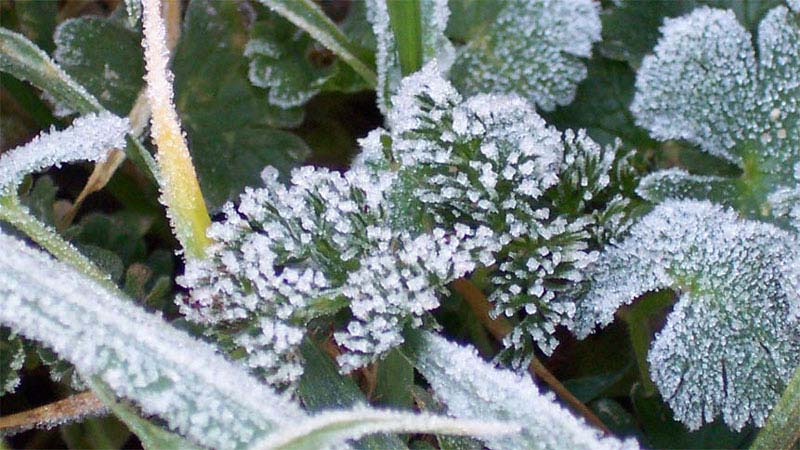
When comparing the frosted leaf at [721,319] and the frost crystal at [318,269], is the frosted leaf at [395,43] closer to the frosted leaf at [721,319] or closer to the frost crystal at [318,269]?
the frost crystal at [318,269]

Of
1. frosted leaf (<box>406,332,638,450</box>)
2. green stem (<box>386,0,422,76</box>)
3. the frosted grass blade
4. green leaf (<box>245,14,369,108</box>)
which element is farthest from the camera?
green leaf (<box>245,14,369,108</box>)

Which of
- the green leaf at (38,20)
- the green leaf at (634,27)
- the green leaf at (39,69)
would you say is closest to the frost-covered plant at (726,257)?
the green leaf at (634,27)

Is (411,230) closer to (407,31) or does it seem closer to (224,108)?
(407,31)

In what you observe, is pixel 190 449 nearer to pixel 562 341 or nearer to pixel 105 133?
pixel 105 133

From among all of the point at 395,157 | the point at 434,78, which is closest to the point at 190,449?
the point at 395,157

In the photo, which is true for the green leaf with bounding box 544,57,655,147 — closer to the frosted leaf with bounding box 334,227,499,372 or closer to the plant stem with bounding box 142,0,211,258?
the frosted leaf with bounding box 334,227,499,372

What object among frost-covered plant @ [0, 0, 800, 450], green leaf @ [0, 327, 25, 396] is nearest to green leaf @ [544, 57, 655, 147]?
frost-covered plant @ [0, 0, 800, 450]
